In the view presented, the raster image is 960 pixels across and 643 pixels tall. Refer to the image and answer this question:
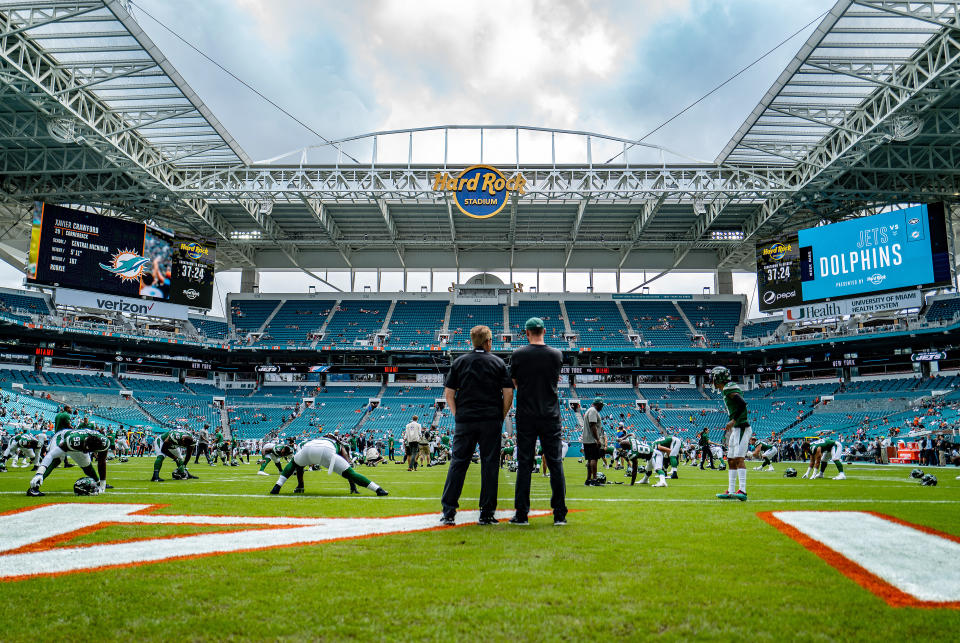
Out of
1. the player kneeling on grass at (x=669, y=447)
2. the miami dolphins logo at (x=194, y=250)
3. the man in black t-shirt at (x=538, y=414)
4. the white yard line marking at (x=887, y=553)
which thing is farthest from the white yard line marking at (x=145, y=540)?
the miami dolphins logo at (x=194, y=250)

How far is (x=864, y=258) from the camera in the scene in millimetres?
31875

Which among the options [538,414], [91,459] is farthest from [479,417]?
[91,459]

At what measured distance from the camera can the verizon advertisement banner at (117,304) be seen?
34.7 m

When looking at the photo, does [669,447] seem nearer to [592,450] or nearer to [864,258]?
[592,450]

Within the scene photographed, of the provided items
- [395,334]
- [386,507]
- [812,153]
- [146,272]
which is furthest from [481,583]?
[395,334]

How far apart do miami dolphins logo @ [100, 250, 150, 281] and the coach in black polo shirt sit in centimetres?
3714

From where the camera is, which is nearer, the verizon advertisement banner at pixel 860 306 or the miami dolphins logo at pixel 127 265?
the verizon advertisement banner at pixel 860 306

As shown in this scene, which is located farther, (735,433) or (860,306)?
(860,306)

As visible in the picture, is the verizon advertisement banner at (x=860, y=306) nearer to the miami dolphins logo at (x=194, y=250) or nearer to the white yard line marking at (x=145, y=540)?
the white yard line marking at (x=145, y=540)

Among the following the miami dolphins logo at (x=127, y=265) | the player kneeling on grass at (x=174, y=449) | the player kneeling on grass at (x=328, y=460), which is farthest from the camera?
the miami dolphins logo at (x=127, y=265)

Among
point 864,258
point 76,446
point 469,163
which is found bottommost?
point 76,446

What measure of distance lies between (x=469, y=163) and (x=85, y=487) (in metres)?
30.8

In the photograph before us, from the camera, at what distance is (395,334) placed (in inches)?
1930

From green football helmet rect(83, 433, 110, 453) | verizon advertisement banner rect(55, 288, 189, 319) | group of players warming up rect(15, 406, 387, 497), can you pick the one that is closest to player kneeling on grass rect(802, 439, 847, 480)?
group of players warming up rect(15, 406, 387, 497)
